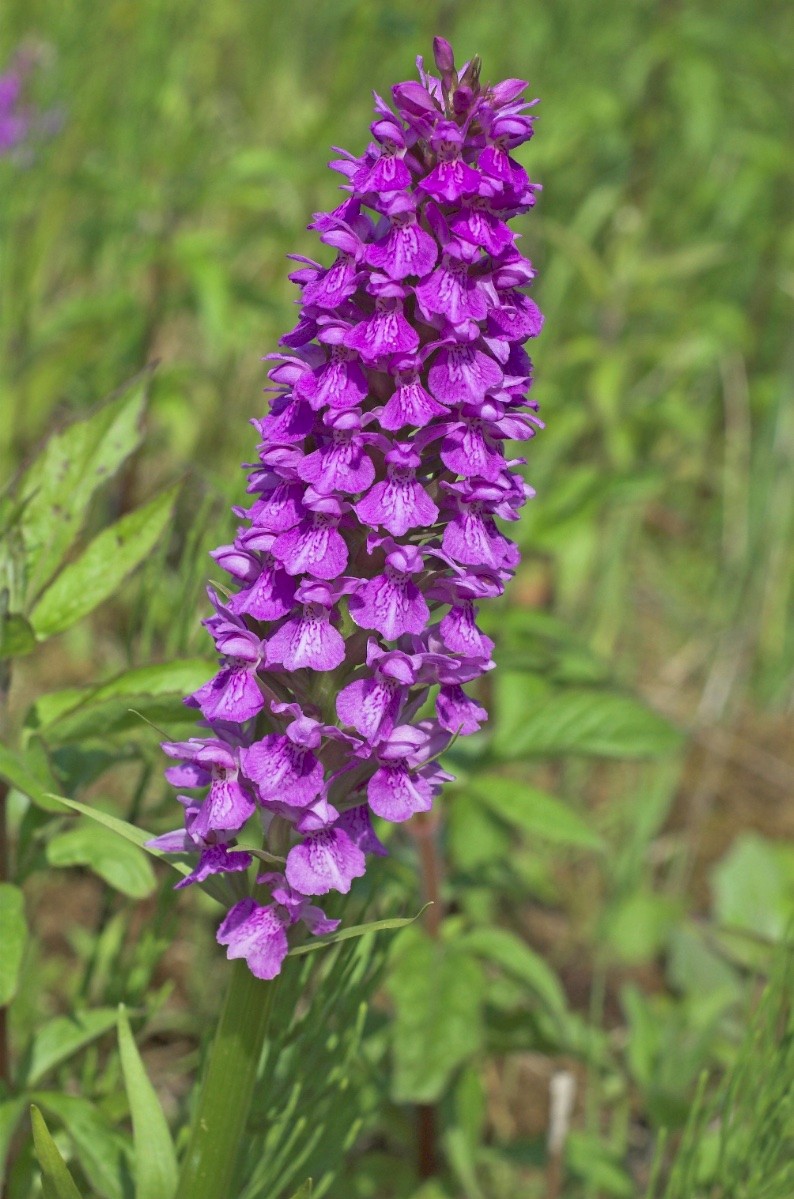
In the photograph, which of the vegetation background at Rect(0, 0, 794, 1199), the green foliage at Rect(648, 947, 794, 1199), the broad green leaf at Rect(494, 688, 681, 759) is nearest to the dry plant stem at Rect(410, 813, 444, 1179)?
the vegetation background at Rect(0, 0, 794, 1199)

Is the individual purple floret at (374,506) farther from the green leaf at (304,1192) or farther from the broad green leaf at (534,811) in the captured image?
the broad green leaf at (534,811)

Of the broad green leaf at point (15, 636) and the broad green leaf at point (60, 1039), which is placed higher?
the broad green leaf at point (15, 636)

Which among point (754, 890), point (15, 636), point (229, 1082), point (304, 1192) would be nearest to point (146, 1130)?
point (229, 1082)

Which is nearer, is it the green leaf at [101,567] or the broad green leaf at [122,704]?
the broad green leaf at [122,704]

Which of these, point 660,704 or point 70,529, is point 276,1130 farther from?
point 660,704

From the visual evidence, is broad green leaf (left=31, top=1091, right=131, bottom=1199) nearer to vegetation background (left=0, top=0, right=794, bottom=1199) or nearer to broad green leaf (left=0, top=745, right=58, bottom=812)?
vegetation background (left=0, top=0, right=794, bottom=1199)

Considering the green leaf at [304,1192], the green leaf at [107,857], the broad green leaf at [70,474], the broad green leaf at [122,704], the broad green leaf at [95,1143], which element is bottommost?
the broad green leaf at [95,1143]

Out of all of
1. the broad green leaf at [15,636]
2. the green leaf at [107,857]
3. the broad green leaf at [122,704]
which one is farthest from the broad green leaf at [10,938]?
the broad green leaf at [15,636]
